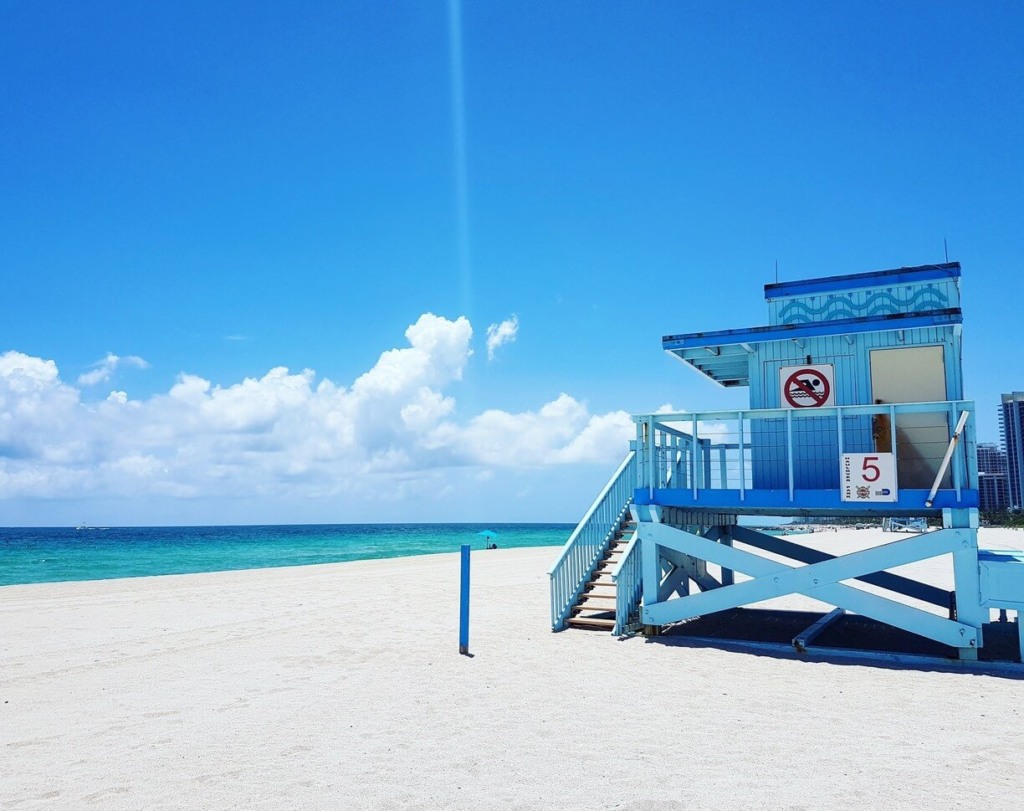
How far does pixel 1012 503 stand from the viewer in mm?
120500

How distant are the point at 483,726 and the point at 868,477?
6199mm

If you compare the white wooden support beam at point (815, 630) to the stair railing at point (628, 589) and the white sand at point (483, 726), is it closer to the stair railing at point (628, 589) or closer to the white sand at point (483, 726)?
the white sand at point (483, 726)

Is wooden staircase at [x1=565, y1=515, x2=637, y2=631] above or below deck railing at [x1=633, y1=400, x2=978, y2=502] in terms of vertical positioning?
below

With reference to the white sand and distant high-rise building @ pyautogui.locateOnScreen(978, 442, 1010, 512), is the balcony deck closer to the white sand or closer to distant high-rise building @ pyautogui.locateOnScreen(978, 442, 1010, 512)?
the white sand

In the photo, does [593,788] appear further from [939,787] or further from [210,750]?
[210,750]

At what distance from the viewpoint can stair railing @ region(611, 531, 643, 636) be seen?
38.1 ft

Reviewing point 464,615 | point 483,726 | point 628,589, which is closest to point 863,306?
point 628,589

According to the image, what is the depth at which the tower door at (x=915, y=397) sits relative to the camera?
11180mm

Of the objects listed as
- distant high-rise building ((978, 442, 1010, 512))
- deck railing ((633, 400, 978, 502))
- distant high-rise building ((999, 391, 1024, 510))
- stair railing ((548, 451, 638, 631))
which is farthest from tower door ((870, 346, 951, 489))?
distant high-rise building ((999, 391, 1024, 510))

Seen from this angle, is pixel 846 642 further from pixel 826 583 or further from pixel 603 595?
pixel 603 595

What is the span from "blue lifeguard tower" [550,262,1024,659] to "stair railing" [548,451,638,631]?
0.03 metres

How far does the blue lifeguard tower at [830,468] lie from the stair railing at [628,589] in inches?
1.2

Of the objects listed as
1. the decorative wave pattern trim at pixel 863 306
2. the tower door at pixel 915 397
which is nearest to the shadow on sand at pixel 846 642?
the tower door at pixel 915 397

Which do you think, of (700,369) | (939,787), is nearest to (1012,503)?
(700,369)
